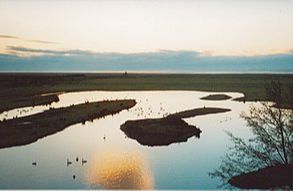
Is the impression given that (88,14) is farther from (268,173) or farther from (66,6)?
(268,173)

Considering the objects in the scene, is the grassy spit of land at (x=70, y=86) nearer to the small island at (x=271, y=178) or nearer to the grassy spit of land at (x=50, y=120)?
the grassy spit of land at (x=50, y=120)

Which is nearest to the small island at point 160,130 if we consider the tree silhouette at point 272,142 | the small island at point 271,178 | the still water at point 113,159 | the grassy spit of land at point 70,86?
the still water at point 113,159

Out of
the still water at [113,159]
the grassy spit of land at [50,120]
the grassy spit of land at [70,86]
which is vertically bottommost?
the still water at [113,159]

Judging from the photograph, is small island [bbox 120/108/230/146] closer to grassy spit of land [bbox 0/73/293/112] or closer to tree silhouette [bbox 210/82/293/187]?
grassy spit of land [bbox 0/73/293/112]

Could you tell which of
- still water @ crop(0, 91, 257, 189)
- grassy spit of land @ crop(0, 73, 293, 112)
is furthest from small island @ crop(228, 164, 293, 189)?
grassy spit of land @ crop(0, 73, 293, 112)

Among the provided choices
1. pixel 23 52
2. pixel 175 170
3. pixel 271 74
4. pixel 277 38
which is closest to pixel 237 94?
pixel 271 74

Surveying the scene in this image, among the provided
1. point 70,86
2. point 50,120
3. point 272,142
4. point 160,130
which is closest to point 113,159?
point 160,130
